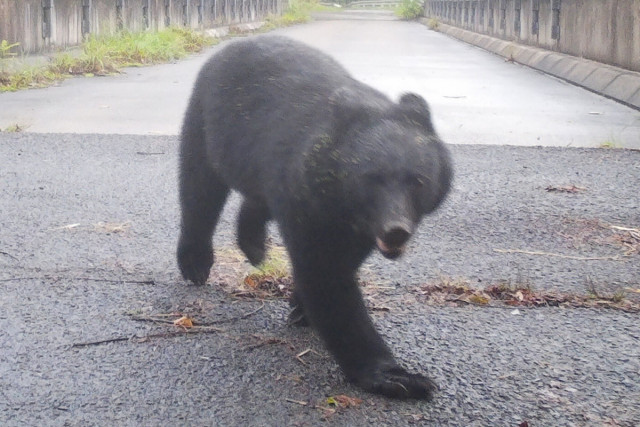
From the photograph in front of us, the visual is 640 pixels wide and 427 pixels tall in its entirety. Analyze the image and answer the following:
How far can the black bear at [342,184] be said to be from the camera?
2.92 m

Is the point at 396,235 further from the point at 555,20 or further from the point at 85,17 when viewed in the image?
the point at 85,17

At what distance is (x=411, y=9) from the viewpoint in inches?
1951

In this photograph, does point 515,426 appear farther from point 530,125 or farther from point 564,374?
point 530,125

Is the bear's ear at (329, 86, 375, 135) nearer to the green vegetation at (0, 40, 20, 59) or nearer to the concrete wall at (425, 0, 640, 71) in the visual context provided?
the concrete wall at (425, 0, 640, 71)

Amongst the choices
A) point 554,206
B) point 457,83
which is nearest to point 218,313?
point 554,206

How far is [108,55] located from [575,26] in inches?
277

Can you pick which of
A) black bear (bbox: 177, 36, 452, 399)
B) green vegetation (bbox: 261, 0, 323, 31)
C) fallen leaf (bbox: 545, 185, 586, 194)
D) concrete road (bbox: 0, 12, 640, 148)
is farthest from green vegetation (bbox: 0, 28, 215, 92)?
green vegetation (bbox: 261, 0, 323, 31)

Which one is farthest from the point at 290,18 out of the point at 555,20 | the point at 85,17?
the point at 555,20

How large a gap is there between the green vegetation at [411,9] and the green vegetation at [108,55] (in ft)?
104

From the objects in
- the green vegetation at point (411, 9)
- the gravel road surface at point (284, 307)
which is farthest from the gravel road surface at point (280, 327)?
the green vegetation at point (411, 9)

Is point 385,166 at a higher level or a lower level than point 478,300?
higher

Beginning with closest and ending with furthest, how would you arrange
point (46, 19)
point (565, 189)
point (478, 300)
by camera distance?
point (478, 300) → point (565, 189) → point (46, 19)

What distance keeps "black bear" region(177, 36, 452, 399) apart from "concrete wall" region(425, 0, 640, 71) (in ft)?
27.0

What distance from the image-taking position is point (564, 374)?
126 inches
